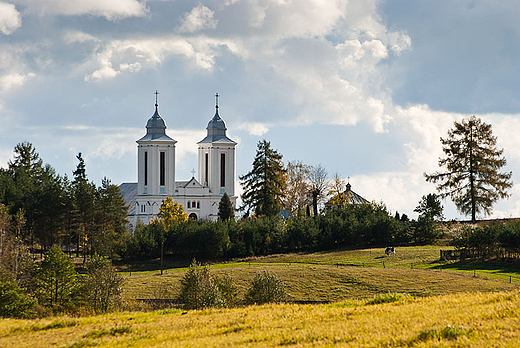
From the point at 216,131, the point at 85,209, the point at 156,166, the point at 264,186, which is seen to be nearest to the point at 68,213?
the point at 85,209

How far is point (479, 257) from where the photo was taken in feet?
191

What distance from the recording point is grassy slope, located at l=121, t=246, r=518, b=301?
149 feet

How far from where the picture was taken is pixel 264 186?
3595 inches

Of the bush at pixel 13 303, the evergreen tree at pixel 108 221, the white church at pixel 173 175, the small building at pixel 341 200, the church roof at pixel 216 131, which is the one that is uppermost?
the church roof at pixel 216 131

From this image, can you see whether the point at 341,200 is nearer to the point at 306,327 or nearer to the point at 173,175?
the point at 173,175

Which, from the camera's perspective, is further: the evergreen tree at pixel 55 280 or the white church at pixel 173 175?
the white church at pixel 173 175

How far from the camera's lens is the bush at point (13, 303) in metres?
31.5

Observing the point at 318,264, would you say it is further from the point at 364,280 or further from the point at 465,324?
the point at 465,324

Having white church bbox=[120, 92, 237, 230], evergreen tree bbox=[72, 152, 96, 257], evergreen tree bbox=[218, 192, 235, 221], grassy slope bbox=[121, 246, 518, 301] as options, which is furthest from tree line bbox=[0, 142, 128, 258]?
white church bbox=[120, 92, 237, 230]

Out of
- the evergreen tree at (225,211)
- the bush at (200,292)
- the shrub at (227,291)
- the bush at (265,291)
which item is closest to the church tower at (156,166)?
the evergreen tree at (225,211)

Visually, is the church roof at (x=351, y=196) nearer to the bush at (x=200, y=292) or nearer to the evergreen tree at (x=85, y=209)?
the evergreen tree at (x=85, y=209)

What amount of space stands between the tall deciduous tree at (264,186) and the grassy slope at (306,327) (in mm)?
68657

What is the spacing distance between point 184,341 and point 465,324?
6.40 meters

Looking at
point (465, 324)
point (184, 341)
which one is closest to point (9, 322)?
point (184, 341)
